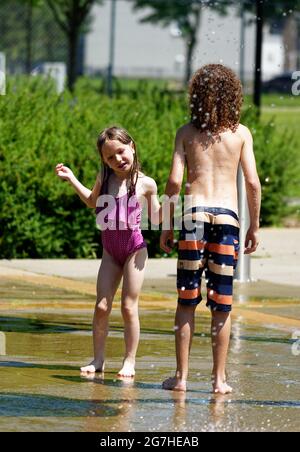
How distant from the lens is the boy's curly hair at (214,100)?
6555 mm

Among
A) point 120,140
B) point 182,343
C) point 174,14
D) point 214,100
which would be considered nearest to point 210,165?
point 214,100

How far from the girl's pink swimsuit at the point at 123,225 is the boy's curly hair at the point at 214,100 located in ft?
2.41

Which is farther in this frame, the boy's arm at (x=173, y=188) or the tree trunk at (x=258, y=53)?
the tree trunk at (x=258, y=53)

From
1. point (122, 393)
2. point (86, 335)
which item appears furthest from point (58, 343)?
point (122, 393)

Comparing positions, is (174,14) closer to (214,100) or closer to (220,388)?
(214,100)

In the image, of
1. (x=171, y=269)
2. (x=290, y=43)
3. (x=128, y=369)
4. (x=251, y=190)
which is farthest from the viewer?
(x=290, y=43)

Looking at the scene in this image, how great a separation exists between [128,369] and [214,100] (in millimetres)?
1562

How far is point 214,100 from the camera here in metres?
6.56

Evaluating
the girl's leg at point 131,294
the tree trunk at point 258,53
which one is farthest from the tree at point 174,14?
the girl's leg at point 131,294

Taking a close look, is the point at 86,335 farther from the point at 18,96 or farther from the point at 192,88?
the point at 18,96

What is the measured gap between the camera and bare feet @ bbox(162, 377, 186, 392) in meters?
6.56

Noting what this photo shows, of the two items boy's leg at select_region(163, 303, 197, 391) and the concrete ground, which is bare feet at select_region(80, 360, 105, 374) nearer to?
boy's leg at select_region(163, 303, 197, 391)

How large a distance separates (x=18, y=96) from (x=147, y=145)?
1519 millimetres

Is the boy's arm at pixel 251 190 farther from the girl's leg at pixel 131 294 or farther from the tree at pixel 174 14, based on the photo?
the tree at pixel 174 14
